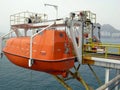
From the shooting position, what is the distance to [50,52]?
13.3 m

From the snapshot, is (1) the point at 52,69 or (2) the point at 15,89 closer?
(1) the point at 52,69

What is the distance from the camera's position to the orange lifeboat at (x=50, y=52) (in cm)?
1335

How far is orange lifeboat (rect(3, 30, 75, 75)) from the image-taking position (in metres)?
13.4

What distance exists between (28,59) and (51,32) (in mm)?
2735

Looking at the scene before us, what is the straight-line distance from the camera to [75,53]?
14797mm

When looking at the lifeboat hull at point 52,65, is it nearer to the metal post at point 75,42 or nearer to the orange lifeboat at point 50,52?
the orange lifeboat at point 50,52

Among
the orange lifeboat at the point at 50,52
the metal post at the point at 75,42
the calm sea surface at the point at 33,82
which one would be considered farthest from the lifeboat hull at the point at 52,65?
the calm sea surface at the point at 33,82

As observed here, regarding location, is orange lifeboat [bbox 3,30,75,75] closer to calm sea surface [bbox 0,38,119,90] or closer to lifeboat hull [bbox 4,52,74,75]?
lifeboat hull [bbox 4,52,74,75]

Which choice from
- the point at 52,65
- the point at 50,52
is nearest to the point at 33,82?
the point at 52,65

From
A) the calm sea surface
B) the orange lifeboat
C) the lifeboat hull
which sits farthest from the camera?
the calm sea surface

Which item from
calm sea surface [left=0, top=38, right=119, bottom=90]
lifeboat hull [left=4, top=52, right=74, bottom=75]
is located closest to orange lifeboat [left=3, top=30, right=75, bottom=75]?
lifeboat hull [left=4, top=52, right=74, bottom=75]

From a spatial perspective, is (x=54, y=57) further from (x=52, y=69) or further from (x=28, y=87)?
(x=28, y=87)

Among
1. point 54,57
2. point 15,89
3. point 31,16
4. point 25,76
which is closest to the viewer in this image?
point 54,57

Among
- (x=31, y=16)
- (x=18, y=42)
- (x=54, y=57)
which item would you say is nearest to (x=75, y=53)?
(x=54, y=57)
